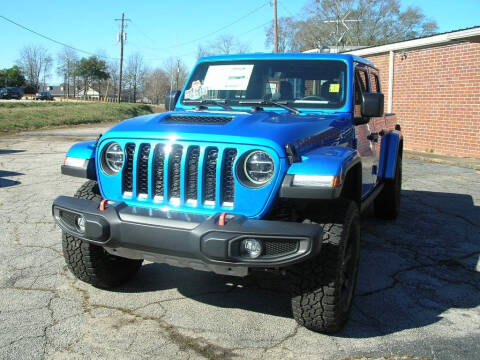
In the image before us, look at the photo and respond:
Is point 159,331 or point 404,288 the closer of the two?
point 159,331

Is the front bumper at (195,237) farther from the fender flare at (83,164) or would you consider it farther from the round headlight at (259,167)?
the fender flare at (83,164)

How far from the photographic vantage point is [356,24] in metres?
39.2

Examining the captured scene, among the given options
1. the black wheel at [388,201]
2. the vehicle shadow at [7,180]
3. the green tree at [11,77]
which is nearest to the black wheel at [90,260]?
the black wheel at [388,201]

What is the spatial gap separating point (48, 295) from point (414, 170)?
8417 mm

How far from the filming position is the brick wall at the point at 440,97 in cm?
1162

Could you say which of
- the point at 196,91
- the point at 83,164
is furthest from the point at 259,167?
the point at 196,91

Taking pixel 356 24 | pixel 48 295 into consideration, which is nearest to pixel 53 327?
pixel 48 295

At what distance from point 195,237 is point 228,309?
996 millimetres

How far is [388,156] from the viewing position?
5.12m

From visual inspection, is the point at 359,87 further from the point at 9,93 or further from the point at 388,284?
the point at 9,93

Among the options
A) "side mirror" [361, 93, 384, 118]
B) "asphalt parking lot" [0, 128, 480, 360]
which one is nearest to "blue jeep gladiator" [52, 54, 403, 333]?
"asphalt parking lot" [0, 128, 480, 360]

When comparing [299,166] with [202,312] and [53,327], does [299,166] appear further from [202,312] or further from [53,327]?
[53,327]

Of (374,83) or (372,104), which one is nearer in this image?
(372,104)

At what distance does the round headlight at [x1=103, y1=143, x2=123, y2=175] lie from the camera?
2986 millimetres
